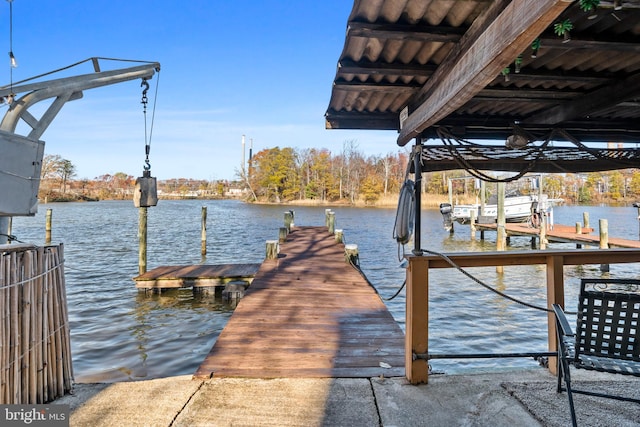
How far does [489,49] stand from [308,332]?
352 cm

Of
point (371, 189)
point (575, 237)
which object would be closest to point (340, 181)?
point (371, 189)

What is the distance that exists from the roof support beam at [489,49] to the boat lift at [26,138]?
120 inches

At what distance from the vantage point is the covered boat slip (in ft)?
6.19

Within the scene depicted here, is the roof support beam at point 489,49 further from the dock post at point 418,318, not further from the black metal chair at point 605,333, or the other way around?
the black metal chair at point 605,333

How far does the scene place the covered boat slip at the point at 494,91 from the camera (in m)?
1.89

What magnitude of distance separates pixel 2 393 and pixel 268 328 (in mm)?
2644

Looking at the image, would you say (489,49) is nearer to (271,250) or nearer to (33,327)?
(33,327)

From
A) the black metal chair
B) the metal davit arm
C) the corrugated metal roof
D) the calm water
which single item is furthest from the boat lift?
the black metal chair

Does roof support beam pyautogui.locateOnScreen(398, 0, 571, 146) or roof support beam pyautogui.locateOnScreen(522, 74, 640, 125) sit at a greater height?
roof support beam pyautogui.locateOnScreen(522, 74, 640, 125)

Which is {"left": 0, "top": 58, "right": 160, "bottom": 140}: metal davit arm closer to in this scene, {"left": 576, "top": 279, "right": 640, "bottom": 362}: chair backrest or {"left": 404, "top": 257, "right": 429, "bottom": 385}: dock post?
{"left": 404, "top": 257, "right": 429, "bottom": 385}: dock post

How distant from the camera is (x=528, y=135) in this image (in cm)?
357

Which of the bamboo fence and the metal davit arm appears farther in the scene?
the metal davit arm

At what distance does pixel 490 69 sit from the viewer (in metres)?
1.72

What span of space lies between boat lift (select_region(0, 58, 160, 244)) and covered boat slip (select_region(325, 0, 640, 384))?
8.22ft
